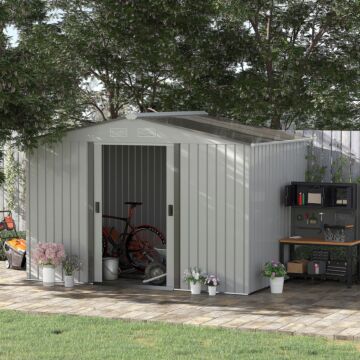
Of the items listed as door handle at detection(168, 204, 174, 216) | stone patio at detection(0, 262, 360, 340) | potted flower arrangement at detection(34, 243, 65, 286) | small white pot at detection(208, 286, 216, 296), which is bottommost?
stone patio at detection(0, 262, 360, 340)

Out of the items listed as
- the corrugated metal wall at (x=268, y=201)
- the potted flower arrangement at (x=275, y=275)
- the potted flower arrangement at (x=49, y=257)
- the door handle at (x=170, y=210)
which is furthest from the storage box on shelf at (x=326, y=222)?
the potted flower arrangement at (x=49, y=257)

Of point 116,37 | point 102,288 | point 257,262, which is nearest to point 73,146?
point 102,288

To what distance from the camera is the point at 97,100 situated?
17.5 m

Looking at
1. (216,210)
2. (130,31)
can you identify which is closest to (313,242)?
(216,210)

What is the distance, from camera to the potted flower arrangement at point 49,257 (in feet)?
36.2

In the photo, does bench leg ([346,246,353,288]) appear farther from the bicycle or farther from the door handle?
the bicycle

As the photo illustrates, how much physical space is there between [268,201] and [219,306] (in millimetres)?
1637

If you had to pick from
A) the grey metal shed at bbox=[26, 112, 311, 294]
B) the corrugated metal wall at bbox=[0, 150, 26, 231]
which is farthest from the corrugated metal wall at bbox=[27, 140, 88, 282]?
the corrugated metal wall at bbox=[0, 150, 26, 231]

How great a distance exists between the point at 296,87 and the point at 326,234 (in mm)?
4999

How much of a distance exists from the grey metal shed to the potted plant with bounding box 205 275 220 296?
156mm

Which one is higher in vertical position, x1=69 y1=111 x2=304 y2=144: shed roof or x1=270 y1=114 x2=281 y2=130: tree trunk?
x1=270 y1=114 x2=281 y2=130: tree trunk

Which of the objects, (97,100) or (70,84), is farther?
(97,100)

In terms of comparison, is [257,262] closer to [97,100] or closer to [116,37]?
[116,37]

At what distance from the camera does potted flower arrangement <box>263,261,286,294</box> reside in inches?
414
